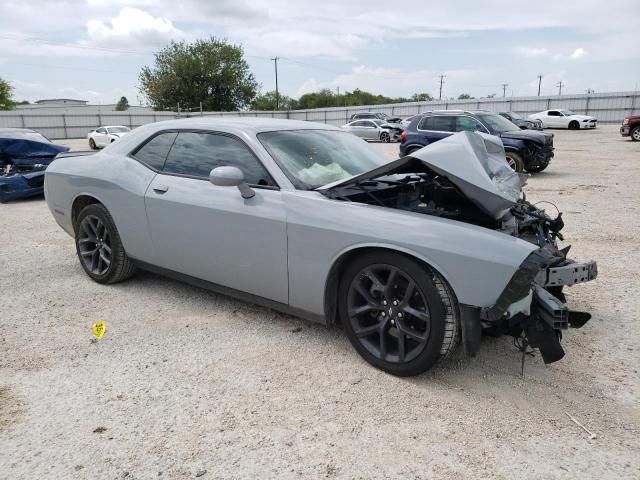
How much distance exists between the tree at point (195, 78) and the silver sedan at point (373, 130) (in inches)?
1412

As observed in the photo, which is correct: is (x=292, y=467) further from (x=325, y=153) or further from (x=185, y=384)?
(x=325, y=153)

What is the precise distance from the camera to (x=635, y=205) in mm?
7828

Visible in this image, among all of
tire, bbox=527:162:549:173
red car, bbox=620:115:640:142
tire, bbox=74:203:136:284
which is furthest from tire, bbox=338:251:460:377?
red car, bbox=620:115:640:142

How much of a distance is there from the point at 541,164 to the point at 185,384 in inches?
426

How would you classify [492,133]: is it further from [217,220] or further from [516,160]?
[217,220]

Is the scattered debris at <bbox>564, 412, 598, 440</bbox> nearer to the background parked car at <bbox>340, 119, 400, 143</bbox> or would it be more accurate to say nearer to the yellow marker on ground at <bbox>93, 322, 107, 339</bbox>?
the yellow marker on ground at <bbox>93, 322, 107, 339</bbox>

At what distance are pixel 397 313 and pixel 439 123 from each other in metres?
10.6

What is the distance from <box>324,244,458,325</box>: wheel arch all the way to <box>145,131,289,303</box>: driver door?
0.33 metres

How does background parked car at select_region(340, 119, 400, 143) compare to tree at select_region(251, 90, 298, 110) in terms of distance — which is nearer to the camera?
background parked car at select_region(340, 119, 400, 143)

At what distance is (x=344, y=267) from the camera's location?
3.01 m

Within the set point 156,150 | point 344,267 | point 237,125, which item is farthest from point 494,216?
point 156,150

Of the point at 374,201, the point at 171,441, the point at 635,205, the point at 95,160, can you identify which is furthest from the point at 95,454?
the point at 635,205

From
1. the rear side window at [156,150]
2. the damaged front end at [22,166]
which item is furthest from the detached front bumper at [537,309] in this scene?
the damaged front end at [22,166]

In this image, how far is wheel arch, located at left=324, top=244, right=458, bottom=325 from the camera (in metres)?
2.62
